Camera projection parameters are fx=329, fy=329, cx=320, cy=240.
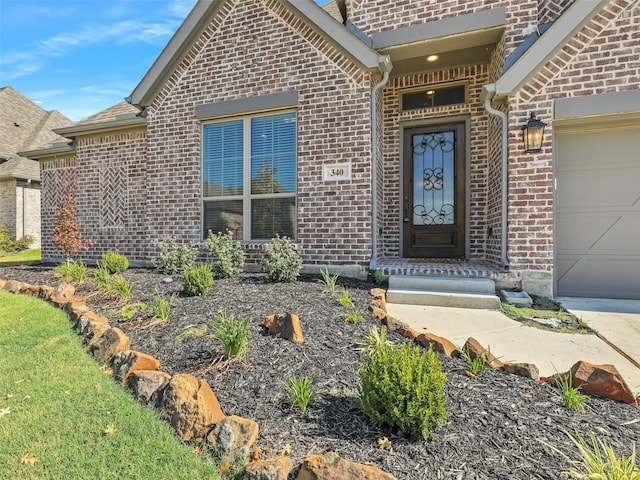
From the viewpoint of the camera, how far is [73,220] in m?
6.62

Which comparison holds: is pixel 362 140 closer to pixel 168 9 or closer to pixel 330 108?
pixel 330 108

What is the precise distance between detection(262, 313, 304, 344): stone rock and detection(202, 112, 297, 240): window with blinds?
3.12 meters

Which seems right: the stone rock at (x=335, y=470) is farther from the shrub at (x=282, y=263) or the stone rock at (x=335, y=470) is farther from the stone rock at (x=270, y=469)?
the shrub at (x=282, y=263)

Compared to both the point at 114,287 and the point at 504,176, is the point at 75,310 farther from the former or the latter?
the point at 504,176

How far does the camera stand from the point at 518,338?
343cm

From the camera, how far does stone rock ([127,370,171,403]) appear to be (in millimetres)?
2236

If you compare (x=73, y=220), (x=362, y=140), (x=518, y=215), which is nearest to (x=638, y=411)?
(x=518, y=215)

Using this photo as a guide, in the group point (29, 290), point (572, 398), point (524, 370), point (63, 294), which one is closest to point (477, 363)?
point (524, 370)

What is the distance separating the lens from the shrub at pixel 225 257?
5.35 metres

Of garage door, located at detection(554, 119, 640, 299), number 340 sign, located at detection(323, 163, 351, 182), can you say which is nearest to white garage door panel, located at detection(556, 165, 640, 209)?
garage door, located at detection(554, 119, 640, 299)

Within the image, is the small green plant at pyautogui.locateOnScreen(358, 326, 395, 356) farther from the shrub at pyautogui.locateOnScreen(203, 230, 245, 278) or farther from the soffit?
the soffit

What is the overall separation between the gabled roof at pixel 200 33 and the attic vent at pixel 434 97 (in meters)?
1.66

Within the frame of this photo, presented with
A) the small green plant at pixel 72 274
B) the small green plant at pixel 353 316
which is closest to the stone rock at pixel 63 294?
the small green plant at pixel 72 274

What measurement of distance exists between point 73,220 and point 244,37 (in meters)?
4.95
